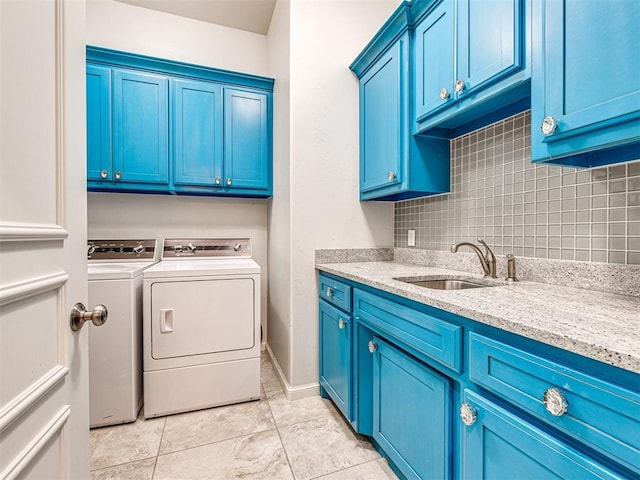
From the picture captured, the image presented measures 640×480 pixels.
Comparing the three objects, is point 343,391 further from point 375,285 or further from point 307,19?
point 307,19

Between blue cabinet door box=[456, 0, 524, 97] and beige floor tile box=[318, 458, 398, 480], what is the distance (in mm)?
1713

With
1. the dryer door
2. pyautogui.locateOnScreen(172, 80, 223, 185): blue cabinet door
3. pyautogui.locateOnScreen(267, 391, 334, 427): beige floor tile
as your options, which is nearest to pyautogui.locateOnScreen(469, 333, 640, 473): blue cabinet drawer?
pyautogui.locateOnScreen(267, 391, 334, 427): beige floor tile

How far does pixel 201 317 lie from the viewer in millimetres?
1977

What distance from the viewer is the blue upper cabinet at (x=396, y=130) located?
174 cm

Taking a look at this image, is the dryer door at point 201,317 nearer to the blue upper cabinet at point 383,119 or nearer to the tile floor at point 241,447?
the tile floor at point 241,447

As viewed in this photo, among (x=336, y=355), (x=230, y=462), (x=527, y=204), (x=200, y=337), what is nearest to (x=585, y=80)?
(x=527, y=204)

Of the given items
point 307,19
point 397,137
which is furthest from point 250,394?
point 307,19

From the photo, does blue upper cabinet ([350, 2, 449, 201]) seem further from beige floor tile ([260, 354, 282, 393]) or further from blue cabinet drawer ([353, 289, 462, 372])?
beige floor tile ([260, 354, 282, 393])

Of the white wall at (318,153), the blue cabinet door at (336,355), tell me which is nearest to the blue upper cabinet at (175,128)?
the white wall at (318,153)

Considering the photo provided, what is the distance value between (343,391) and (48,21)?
5.93ft

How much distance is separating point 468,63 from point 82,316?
1588 millimetres

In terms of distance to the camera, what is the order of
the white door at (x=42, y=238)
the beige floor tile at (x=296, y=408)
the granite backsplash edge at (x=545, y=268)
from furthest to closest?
the beige floor tile at (x=296, y=408) → the granite backsplash edge at (x=545, y=268) → the white door at (x=42, y=238)

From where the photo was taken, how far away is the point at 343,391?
1732 millimetres

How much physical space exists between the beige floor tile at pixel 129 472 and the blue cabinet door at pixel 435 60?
2168mm
